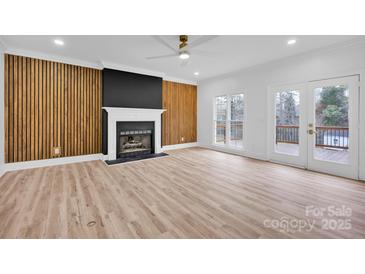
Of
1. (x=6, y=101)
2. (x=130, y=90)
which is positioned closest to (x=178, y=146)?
(x=130, y=90)

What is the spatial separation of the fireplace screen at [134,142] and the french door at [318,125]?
3.72 metres

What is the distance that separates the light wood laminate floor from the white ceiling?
2659mm

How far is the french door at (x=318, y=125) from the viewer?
329cm

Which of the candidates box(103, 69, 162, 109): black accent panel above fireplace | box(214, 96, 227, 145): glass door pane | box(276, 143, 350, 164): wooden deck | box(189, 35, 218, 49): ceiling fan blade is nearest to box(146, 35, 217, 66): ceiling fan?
box(189, 35, 218, 49): ceiling fan blade

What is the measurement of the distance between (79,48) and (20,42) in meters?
1.05

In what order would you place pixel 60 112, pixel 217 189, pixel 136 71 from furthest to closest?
pixel 136 71 < pixel 60 112 < pixel 217 189

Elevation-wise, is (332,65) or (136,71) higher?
(136,71)

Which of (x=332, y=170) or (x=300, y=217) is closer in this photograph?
(x=300, y=217)

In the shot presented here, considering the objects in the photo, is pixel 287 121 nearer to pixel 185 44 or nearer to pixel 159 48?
pixel 185 44

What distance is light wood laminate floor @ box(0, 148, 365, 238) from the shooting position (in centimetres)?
170

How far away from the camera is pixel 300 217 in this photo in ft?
6.42

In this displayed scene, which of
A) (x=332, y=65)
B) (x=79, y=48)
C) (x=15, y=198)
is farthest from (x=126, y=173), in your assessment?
(x=332, y=65)

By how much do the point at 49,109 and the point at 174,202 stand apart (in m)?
3.90
